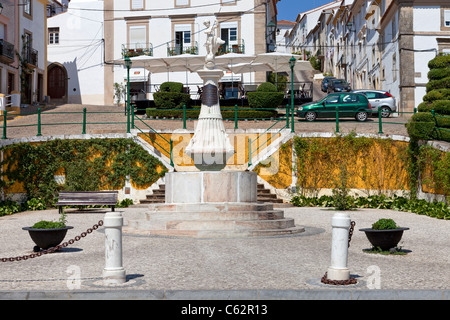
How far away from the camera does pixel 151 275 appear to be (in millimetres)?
8500

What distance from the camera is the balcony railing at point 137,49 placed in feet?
137

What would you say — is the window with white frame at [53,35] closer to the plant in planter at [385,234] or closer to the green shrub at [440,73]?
the green shrub at [440,73]

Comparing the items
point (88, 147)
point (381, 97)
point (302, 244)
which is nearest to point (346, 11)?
point (381, 97)

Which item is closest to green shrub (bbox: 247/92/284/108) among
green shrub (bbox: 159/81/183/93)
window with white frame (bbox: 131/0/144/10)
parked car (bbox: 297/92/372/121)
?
parked car (bbox: 297/92/372/121)

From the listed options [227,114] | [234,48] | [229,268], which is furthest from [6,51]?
[229,268]

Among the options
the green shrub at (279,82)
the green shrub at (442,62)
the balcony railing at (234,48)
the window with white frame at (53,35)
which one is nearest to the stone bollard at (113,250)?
the green shrub at (442,62)

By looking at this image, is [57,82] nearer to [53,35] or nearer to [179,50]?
[53,35]

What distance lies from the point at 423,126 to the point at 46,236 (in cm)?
1230

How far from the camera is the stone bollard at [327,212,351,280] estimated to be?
25.6 feet

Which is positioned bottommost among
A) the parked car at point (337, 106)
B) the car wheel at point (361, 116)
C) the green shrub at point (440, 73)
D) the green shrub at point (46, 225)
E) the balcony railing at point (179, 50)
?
the green shrub at point (46, 225)

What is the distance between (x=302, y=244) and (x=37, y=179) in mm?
12312

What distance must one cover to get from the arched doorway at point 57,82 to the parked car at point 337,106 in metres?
24.0

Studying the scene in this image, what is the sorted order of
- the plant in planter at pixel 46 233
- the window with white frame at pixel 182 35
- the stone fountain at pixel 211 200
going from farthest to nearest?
1. the window with white frame at pixel 182 35
2. the stone fountain at pixel 211 200
3. the plant in planter at pixel 46 233
